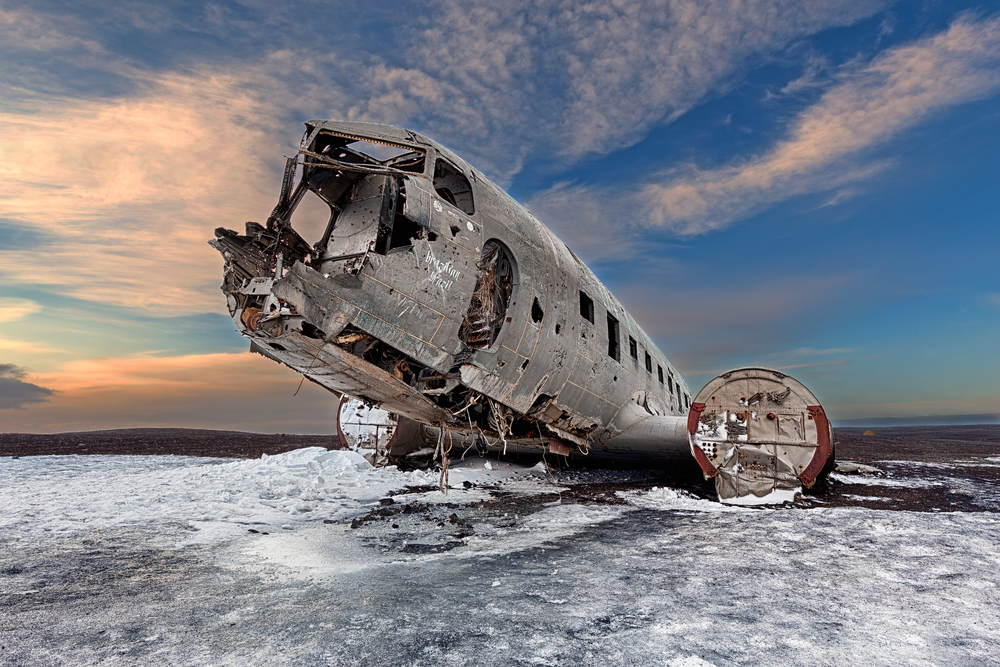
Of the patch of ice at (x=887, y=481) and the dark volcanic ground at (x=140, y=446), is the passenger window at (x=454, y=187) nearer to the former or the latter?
the patch of ice at (x=887, y=481)

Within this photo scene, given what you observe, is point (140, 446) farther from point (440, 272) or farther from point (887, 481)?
point (887, 481)

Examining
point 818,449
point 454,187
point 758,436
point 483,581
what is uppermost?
point 454,187

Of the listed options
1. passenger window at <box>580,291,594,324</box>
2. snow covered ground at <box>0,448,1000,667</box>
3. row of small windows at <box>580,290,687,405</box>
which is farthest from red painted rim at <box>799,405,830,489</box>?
passenger window at <box>580,291,594,324</box>

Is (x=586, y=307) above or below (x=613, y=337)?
above

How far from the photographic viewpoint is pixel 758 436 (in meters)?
9.29

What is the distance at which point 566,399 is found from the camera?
9484 mm

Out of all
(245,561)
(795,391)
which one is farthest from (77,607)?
(795,391)

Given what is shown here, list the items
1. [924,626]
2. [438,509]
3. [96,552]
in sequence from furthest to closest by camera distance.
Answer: [438,509], [96,552], [924,626]

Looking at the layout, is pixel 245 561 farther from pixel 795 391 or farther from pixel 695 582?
pixel 795 391

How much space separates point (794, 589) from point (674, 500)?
512cm

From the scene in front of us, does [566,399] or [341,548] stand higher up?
[566,399]

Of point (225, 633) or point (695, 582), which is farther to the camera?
point (695, 582)

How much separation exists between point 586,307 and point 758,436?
3.95 m

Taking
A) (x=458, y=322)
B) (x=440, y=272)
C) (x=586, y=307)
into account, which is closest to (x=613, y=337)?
(x=586, y=307)
